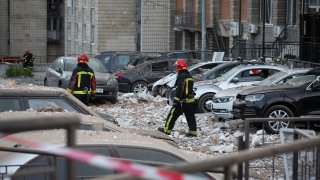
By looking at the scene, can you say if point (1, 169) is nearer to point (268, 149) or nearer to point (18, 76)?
point (268, 149)

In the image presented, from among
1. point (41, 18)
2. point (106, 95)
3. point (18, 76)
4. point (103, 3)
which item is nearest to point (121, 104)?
point (106, 95)

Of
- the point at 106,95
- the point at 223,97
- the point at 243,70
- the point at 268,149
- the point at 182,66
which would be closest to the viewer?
the point at 268,149

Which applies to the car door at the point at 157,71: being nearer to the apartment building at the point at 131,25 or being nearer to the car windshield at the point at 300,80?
the car windshield at the point at 300,80

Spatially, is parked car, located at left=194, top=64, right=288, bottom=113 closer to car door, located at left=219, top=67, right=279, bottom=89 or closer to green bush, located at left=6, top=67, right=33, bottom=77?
car door, located at left=219, top=67, right=279, bottom=89

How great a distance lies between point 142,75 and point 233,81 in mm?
9080

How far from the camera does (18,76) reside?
1865 inches

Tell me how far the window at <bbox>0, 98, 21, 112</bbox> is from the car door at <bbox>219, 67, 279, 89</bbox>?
12850 millimetres

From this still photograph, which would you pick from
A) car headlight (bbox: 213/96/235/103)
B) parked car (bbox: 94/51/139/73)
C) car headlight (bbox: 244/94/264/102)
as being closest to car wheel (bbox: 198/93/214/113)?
car headlight (bbox: 213/96/235/103)

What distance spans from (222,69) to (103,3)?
3020cm

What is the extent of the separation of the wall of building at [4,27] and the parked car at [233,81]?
165 ft

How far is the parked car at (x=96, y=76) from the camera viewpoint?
2877 cm

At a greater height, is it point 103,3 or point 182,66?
point 103,3

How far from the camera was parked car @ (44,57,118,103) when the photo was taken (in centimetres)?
2877

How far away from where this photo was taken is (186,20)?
5497 centimetres
